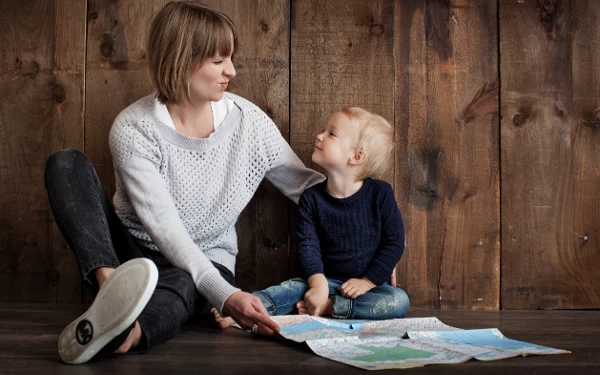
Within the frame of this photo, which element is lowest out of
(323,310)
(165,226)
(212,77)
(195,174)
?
(323,310)

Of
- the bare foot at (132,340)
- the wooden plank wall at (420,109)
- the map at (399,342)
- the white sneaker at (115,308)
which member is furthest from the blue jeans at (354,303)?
the white sneaker at (115,308)

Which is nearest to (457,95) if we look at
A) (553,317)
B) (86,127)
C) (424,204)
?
(424,204)

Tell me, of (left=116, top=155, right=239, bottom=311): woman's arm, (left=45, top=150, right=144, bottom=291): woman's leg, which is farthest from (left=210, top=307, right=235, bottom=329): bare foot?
(left=45, top=150, right=144, bottom=291): woman's leg

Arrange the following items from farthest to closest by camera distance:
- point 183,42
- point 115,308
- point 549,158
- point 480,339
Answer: point 549,158, point 183,42, point 480,339, point 115,308

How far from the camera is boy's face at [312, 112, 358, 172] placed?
1704mm

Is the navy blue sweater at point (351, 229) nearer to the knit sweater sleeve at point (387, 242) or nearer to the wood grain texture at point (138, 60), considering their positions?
the knit sweater sleeve at point (387, 242)

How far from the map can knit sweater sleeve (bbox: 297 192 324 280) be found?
0.66 ft

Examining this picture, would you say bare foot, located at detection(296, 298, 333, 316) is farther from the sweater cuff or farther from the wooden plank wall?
the sweater cuff

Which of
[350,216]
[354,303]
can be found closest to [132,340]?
[354,303]

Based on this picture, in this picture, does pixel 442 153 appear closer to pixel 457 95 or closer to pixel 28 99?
pixel 457 95

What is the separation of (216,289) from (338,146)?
1.81ft

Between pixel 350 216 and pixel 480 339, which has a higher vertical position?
pixel 350 216

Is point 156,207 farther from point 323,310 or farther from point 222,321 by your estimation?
point 323,310

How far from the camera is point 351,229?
173cm
